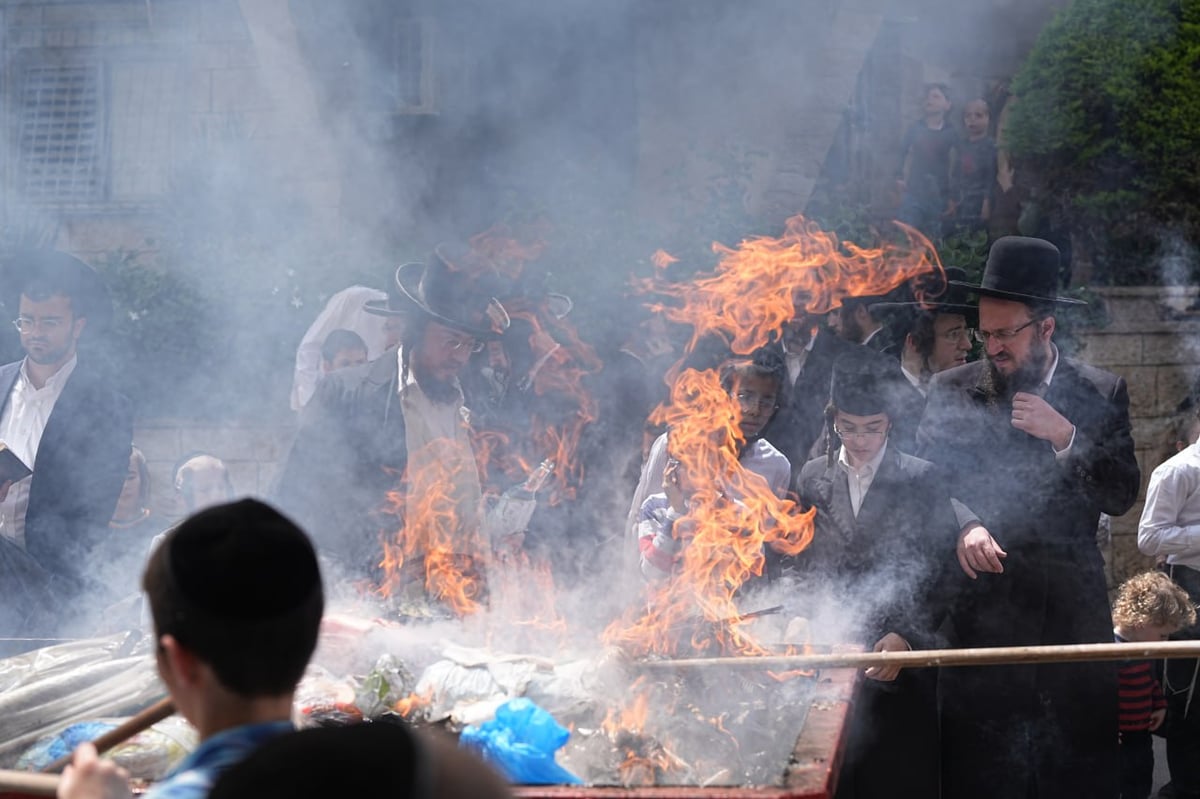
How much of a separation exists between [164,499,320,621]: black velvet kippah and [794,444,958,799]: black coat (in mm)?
2971

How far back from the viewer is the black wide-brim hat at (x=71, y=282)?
5.71 meters

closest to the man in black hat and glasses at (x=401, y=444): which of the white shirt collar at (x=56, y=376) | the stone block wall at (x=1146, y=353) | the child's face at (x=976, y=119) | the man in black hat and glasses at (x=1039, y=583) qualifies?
the white shirt collar at (x=56, y=376)

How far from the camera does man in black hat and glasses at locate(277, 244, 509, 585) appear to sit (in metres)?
5.26

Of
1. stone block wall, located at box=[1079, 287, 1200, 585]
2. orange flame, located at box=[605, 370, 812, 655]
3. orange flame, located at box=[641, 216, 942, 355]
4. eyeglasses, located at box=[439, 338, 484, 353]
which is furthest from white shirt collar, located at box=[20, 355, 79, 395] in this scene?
stone block wall, located at box=[1079, 287, 1200, 585]

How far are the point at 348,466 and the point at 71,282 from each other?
1679mm

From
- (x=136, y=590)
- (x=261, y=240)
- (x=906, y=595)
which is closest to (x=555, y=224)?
(x=261, y=240)

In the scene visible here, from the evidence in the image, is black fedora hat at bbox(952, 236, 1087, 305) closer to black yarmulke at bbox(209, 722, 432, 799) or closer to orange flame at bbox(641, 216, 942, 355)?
orange flame at bbox(641, 216, 942, 355)

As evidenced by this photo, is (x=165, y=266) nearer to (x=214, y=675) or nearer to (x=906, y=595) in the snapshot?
(x=906, y=595)

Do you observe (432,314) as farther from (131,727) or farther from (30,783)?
(30,783)

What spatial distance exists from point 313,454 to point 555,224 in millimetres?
3756

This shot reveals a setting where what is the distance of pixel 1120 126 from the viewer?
8656 mm

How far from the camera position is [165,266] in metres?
10.1

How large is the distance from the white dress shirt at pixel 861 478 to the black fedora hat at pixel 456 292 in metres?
1.80

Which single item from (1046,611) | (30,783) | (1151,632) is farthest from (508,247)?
(30,783)
